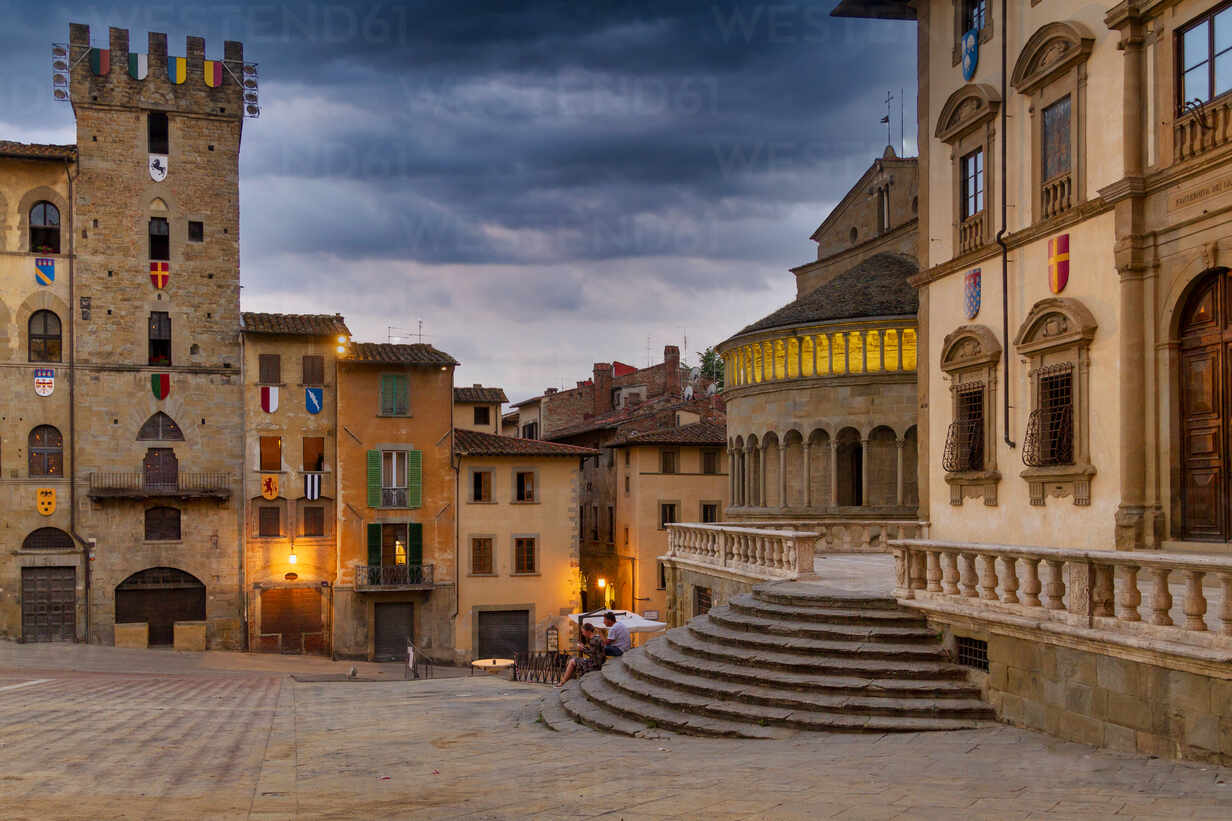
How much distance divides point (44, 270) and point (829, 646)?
120ft

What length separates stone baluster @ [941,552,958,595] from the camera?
43.7ft

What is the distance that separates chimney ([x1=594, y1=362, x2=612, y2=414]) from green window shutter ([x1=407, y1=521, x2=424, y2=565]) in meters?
24.8

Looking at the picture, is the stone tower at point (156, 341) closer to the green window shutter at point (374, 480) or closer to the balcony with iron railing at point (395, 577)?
the balcony with iron railing at point (395, 577)

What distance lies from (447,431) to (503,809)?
36.4 m

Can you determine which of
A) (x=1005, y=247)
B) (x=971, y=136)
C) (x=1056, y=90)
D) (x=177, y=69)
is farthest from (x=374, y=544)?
(x=1056, y=90)

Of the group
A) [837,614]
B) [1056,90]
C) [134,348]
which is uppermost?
[1056,90]

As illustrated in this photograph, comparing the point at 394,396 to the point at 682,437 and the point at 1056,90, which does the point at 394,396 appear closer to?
the point at 682,437

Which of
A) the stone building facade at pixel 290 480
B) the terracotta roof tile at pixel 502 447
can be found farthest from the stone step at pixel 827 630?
the stone building facade at pixel 290 480

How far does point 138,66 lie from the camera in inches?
1665

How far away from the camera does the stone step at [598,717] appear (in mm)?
13325

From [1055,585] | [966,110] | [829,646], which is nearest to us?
[1055,585]

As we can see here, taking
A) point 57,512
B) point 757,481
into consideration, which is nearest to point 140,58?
point 57,512

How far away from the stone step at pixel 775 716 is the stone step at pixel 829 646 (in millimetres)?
1145

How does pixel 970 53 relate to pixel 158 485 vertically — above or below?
above
